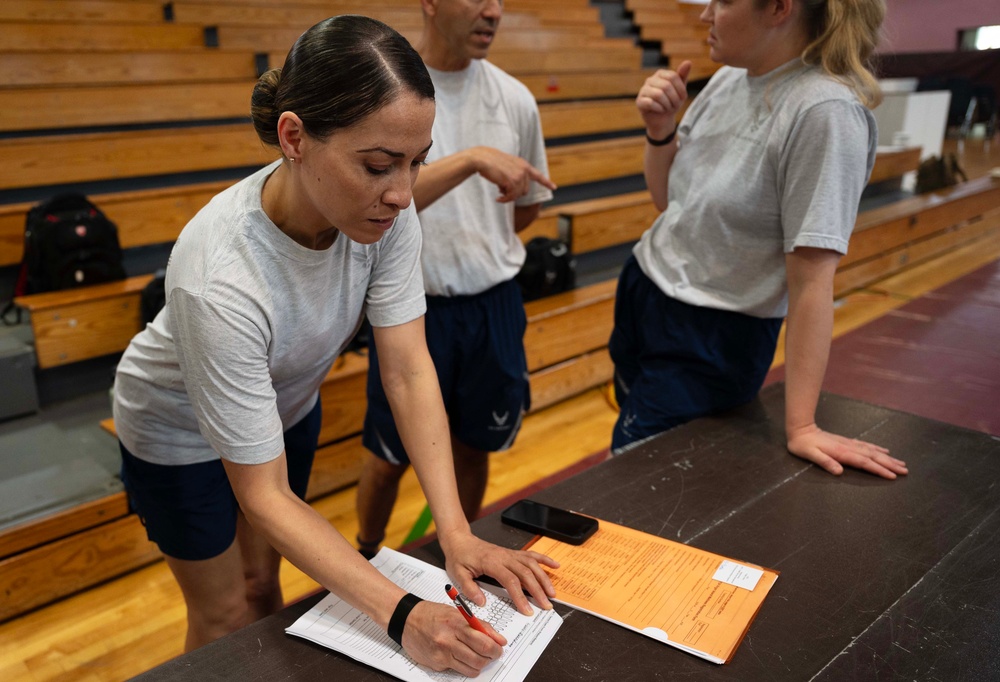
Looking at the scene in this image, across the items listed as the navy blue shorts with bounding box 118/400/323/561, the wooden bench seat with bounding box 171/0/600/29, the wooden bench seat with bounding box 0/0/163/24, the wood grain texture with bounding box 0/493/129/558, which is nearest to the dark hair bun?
the navy blue shorts with bounding box 118/400/323/561

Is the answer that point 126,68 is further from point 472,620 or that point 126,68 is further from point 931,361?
point 931,361

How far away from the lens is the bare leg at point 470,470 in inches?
78.2

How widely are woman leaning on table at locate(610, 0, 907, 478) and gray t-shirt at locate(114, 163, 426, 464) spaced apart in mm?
549

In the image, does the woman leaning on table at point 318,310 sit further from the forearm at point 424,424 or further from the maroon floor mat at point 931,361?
the maroon floor mat at point 931,361

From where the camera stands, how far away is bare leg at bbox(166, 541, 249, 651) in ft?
4.20

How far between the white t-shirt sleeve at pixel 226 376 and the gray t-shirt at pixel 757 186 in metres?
0.82

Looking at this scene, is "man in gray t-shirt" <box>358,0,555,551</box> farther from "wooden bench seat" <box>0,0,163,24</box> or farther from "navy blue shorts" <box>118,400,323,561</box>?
"wooden bench seat" <box>0,0,163,24</box>

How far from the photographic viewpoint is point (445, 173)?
5.05 feet

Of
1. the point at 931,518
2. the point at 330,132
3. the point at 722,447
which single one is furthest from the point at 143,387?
the point at 931,518

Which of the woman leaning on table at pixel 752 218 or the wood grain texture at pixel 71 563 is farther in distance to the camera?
the wood grain texture at pixel 71 563

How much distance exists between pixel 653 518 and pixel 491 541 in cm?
24

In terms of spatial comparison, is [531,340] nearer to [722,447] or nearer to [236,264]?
[722,447]

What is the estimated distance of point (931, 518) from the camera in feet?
3.77

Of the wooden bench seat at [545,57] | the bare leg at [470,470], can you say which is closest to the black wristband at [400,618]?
the bare leg at [470,470]
